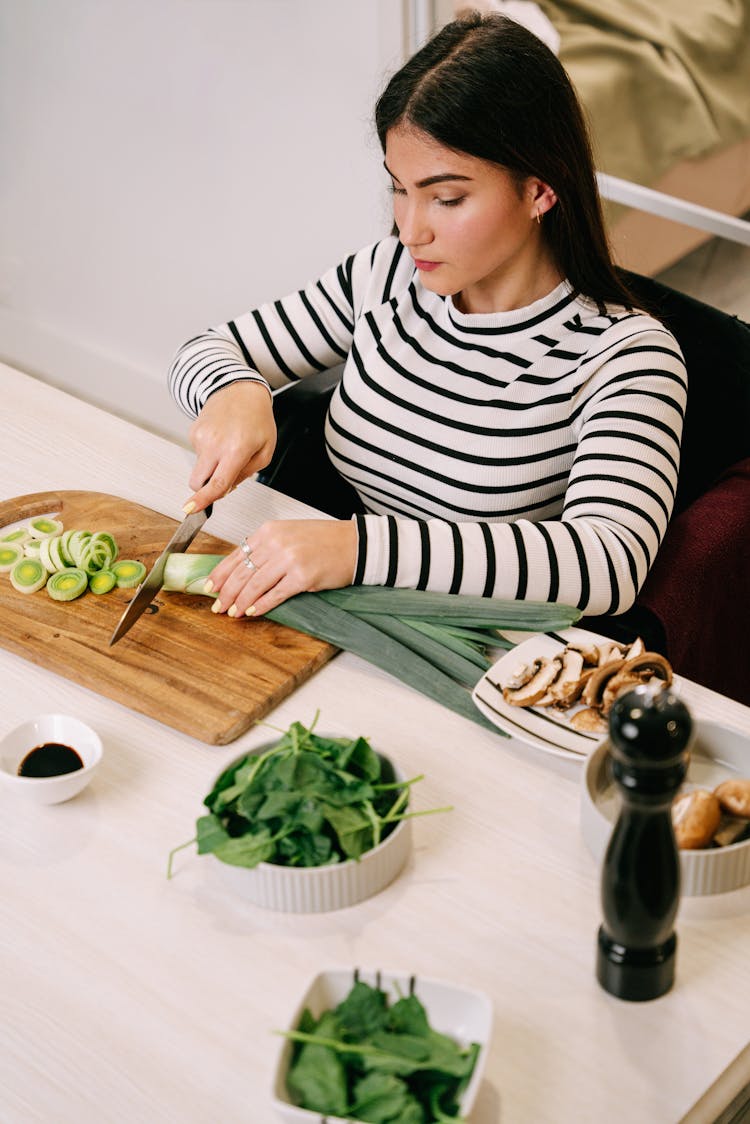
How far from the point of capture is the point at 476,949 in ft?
3.59

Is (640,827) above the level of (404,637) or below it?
above

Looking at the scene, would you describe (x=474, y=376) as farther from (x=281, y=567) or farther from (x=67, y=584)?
(x=67, y=584)

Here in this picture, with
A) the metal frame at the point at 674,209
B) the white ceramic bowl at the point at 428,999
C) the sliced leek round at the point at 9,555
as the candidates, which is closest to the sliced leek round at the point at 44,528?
the sliced leek round at the point at 9,555

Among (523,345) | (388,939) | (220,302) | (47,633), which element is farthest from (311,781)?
(220,302)

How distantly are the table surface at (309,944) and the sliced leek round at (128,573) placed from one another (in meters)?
0.17

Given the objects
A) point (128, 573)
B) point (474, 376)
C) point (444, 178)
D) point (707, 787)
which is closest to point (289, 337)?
point (474, 376)

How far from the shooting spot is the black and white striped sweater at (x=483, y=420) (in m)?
1.50

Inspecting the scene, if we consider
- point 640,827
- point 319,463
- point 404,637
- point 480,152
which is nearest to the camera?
point 640,827

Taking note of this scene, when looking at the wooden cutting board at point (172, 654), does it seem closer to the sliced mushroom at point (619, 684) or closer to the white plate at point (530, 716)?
the white plate at point (530, 716)

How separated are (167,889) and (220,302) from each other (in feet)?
7.81

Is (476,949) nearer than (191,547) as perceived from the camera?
Yes

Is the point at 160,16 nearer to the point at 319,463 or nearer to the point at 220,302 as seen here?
the point at 220,302

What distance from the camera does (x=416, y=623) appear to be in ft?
4.75

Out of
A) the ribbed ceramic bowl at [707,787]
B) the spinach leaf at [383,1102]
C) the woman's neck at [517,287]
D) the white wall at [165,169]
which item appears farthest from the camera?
the white wall at [165,169]
